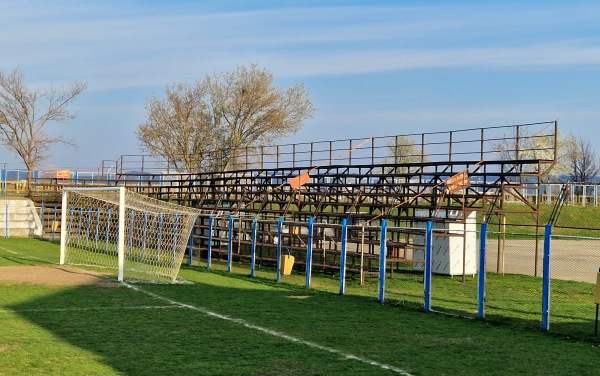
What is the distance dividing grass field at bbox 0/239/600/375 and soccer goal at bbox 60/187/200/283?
333 cm

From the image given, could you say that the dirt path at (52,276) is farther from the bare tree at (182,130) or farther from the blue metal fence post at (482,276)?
the bare tree at (182,130)

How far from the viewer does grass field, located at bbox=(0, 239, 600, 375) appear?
9461 mm

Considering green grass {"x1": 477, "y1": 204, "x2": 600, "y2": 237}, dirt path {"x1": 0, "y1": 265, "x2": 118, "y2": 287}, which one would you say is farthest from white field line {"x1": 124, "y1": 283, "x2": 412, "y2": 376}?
green grass {"x1": 477, "y1": 204, "x2": 600, "y2": 237}

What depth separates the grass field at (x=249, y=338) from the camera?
946 centimetres

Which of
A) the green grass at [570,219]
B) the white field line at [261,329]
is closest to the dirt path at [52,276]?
the white field line at [261,329]

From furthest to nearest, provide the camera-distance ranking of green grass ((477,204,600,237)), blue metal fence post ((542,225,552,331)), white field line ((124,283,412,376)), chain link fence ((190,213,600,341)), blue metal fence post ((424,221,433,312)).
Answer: green grass ((477,204,600,237)) → blue metal fence post ((424,221,433,312)) → chain link fence ((190,213,600,341)) → blue metal fence post ((542,225,552,331)) → white field line ((124,283,412,376))

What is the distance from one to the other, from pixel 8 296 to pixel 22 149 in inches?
1932

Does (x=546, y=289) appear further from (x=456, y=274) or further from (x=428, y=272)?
(x=456, y=274)

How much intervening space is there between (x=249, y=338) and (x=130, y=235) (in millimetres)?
16783

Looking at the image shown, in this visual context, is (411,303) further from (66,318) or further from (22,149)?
(22,149)

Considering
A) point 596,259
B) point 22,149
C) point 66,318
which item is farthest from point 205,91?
point 66,318

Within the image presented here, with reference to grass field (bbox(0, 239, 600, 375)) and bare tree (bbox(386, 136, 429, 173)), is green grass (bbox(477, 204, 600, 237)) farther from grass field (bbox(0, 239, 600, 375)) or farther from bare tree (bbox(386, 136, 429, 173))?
grass field (bbox(0, 239, 600, 375))

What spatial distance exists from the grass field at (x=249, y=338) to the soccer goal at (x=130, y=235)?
131 inches

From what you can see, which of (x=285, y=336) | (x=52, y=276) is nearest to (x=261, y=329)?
(x=285, y=336)
